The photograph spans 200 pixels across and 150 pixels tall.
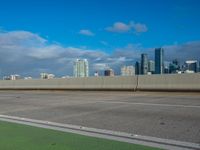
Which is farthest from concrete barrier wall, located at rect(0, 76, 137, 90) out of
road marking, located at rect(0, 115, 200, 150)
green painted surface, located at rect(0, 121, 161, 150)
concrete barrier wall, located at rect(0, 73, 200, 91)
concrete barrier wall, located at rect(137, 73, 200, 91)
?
green painted surface, located at rect(0, 121, 161, 150)

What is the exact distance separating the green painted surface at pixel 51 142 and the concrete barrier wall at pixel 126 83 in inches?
652

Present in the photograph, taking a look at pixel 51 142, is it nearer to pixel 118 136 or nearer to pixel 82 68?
pixel 118 136

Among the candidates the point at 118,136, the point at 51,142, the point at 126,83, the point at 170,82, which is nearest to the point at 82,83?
the point at 126,83

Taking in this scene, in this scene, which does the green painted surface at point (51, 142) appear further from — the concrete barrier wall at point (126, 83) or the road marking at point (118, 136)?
the concrete barrier wall at point (126, 83)

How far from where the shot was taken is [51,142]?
316 inches

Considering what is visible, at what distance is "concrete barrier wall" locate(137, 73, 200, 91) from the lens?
24562 millimetres

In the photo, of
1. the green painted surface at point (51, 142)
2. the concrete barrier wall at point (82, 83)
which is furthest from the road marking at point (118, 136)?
the concrete barrier wall at point (82, 83)

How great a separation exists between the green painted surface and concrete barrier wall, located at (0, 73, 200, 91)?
1657cm

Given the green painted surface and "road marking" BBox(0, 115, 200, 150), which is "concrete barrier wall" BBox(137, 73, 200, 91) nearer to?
"road marking" BBox(0, 115, 200, 150)

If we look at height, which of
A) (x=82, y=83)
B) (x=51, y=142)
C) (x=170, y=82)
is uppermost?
(x=170, y=82)

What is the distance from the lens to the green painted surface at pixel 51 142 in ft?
24.5

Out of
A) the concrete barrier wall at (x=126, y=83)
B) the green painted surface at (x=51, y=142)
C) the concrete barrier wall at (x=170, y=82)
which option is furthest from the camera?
the concrete barrier wall at (x=126, y=83)

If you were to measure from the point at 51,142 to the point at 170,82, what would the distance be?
18915 millimetres

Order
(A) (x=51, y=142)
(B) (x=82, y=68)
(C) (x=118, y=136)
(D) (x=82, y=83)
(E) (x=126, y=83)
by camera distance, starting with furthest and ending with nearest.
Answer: (B) (x=82, y=68) → (D) (x=82, y=83) → (E) (x=126, y=83) → (C) (x=118, y=136) → (A) (x=51, y=142)
